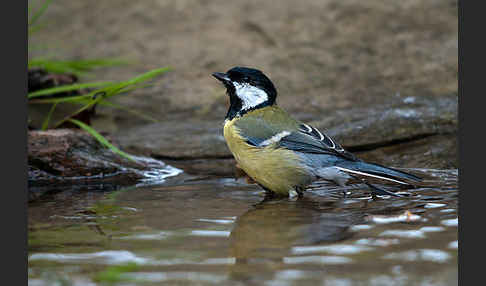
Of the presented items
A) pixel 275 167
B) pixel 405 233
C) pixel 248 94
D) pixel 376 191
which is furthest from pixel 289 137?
pixel 405 233

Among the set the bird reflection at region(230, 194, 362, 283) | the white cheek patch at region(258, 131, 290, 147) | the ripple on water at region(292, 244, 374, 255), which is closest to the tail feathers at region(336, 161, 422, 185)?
the bird reflection at region(230, 194, 362, 283)

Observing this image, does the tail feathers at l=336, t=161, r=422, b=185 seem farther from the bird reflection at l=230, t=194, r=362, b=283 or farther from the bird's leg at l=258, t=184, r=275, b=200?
the bird's leg at l=258, t=184, r=275, b=200

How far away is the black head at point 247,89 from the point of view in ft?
14.3

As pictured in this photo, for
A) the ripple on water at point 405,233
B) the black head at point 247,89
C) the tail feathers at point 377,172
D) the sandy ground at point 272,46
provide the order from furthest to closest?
the sandy ground at point 272,46 → the black head at point 247,89 → the tail feathers at point 377,172 → the ripple on water at point 405,233

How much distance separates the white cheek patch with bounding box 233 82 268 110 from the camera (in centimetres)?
437

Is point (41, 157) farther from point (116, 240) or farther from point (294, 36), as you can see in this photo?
point (294, 36)

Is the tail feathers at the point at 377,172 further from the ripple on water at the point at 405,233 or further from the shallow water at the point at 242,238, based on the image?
the ripple on water at the point at 405,233

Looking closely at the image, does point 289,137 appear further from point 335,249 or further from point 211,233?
point 335,249

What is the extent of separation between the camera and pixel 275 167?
3928 millimetres

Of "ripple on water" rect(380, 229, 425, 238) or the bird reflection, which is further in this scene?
"ripple on water" rect(380, 229, 425, 238)

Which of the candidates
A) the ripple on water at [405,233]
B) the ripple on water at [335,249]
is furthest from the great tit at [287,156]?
the ripple on water at [335,249]

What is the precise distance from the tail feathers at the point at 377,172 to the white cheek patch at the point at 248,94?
91cm

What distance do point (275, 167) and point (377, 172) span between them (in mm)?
694

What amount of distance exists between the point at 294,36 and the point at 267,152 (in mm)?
3275
